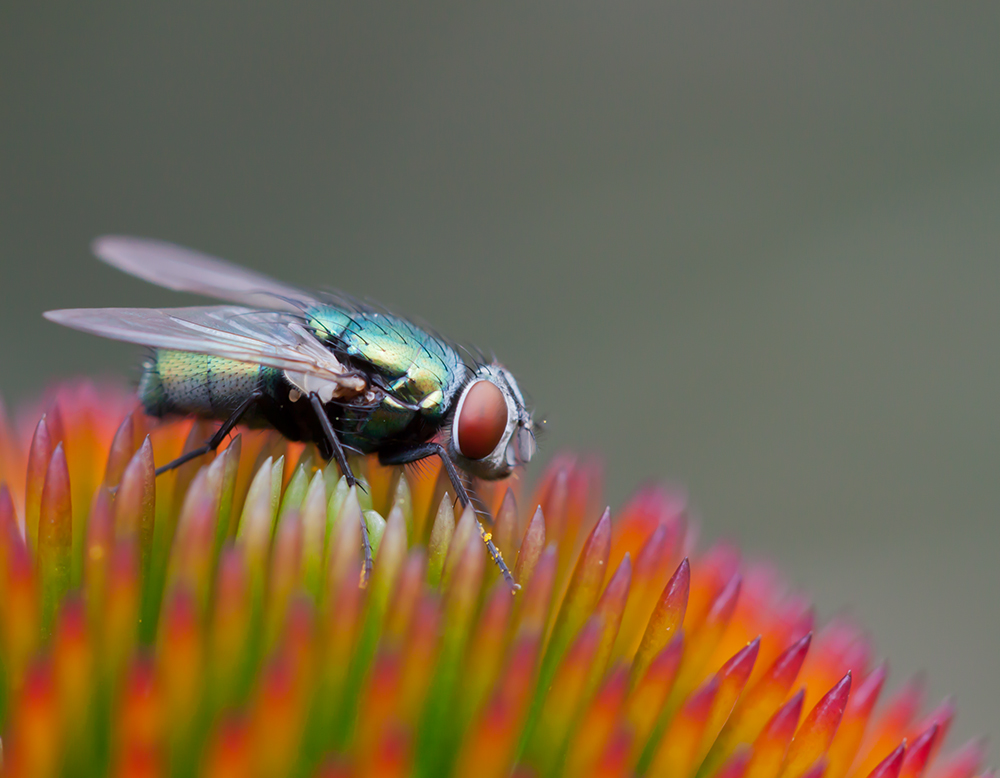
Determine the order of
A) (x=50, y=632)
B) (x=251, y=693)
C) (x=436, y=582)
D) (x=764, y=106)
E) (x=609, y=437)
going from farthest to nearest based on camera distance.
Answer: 1. (x=764, y=106)
2. (x=609, y=437)
3. (x=436, y=582)
4. (x=50, y=632)
5. (x=251, y=693)

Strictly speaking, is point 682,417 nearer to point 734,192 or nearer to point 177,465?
point 734,192

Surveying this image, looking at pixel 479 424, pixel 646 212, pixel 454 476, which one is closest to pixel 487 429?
pixel 479 424

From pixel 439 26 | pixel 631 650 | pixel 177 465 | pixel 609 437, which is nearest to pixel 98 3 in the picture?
pixel 439 26

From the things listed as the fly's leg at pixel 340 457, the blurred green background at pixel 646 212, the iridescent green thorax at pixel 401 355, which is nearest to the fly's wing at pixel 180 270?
the iridescent green thorax at pixel 401 355

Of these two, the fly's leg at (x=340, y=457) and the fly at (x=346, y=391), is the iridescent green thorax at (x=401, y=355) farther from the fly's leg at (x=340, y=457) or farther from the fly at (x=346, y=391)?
the fly's leg at (x=340, y=457)

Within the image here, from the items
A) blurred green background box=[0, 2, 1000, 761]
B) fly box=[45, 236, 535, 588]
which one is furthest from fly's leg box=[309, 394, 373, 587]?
blurred green background box=[0, 2, 1000, 761]

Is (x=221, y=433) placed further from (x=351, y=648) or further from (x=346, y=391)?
(x=351, y=648)
